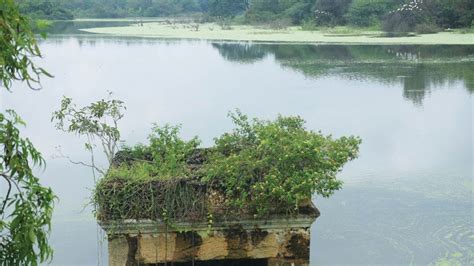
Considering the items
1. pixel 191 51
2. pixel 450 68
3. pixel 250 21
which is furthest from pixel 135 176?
pixel 250 21

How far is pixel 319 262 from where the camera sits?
611cm

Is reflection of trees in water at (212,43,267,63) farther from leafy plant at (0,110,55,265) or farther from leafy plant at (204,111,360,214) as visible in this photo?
leafy plant at (0,110,55,265)

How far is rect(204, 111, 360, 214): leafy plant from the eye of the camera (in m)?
4.56

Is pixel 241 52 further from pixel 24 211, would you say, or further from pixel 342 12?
pixel 24 211

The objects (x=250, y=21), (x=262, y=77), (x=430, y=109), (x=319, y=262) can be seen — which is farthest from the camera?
(x=250, y=21)

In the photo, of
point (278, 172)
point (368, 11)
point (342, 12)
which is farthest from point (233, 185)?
point (342, 12)

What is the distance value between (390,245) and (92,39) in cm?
2807

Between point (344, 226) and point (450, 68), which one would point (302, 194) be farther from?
point (450, 68)

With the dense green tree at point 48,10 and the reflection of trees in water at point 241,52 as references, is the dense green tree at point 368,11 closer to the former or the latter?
the reflection of trees in water at point 241,52

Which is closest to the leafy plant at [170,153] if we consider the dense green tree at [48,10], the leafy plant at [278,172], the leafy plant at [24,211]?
the leafy plant at [278,172]

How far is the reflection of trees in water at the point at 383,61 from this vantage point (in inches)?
664

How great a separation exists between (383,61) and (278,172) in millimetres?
17098

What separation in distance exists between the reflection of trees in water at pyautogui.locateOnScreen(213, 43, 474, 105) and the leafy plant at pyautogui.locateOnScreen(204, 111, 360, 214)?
961cm

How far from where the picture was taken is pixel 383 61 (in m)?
21.0
